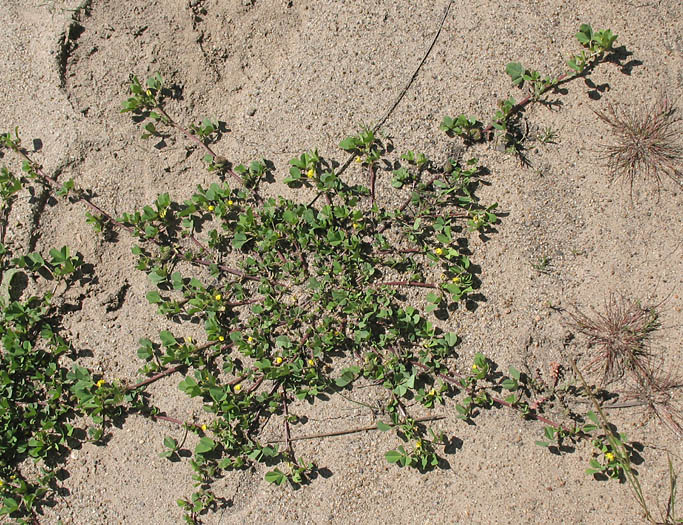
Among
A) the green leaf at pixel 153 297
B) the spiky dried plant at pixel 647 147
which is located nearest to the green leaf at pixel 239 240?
the green leaf at pixel 153 297

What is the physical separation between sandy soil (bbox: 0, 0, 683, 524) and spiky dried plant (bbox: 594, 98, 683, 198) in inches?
3.1

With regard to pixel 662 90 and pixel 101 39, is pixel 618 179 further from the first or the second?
pixel 101 39

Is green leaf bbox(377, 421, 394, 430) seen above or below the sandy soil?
below

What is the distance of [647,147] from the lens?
3160 mm

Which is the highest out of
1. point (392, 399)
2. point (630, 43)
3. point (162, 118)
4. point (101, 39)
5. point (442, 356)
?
point (630, 43)

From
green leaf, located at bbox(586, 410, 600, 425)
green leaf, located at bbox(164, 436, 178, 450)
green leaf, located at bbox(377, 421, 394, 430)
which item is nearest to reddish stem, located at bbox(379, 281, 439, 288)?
green leaf, located at bbox(377, 421, 394, 430)

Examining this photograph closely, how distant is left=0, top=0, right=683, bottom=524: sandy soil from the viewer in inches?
120

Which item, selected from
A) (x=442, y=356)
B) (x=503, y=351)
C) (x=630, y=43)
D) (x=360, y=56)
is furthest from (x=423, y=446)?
(x=630, y=43)

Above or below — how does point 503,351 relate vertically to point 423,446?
above

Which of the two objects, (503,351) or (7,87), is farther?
(7,87)

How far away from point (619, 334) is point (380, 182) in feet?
5.19

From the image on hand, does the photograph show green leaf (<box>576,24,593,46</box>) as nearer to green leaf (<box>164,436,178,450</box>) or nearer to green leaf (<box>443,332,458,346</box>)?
green leaf (<box>443,332,458,346</box>)

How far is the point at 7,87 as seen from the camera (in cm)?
338

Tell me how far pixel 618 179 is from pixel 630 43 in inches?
31.6
